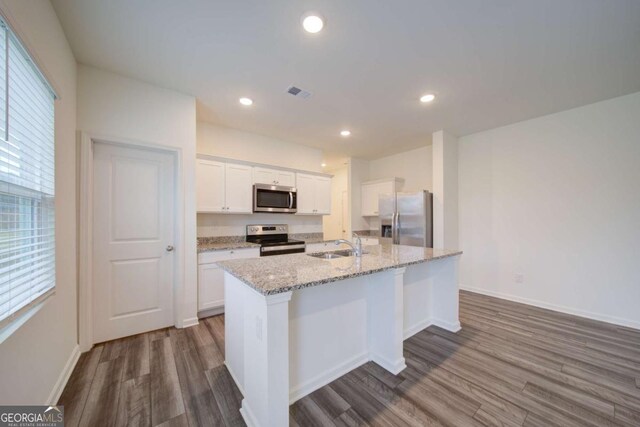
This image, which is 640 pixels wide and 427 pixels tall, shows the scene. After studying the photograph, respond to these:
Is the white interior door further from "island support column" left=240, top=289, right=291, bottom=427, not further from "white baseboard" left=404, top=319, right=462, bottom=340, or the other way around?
"white baseboard" left=404, top=319, right=462, bottom=340

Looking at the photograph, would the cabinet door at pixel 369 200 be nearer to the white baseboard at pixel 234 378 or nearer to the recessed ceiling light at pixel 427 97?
the recessed ceiling light at pixel 427 97

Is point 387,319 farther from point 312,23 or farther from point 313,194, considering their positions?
point 313,194

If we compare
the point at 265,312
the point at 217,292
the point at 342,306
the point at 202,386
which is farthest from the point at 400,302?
the point at 217,292

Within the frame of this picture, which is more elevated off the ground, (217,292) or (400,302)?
(400,302)

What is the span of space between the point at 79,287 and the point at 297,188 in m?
3.01

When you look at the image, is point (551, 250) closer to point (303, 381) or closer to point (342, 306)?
point (342, 306)

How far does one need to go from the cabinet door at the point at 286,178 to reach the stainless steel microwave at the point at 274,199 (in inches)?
5.0

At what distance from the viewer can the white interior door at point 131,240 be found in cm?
236

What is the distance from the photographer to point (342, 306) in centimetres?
191

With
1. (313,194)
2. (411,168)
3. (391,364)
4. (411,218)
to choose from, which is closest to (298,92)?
(313,194)

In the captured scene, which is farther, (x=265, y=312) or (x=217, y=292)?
(x=217, y=292)

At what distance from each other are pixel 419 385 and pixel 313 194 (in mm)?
3306

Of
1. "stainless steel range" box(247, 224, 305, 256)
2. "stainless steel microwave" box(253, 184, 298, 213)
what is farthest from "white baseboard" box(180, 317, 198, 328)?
"stainless steel microwave" box(253, 184, 298, 213)

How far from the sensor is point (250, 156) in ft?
13.1
